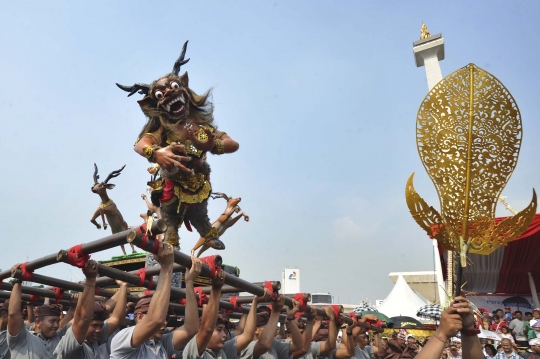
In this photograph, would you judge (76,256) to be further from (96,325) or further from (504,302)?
(504,302)

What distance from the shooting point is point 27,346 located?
408 cm

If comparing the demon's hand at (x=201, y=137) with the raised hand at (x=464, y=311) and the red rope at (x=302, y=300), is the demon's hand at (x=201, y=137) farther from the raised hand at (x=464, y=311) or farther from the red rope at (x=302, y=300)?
the raised hand at (x=464, y=311)

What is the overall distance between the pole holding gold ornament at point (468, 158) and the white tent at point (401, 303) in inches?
611

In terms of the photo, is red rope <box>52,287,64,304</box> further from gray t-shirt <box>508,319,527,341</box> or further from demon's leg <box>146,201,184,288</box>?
gray t-shirt <box>508,319,527,341</box>

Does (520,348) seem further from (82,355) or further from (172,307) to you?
(82,355)

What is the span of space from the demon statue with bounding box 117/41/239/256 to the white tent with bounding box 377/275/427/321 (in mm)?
14199

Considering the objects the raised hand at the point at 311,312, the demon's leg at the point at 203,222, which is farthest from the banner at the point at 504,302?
the demon's leg at the point at 203,222

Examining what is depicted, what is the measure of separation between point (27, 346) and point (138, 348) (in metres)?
1.30

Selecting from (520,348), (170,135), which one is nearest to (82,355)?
(170,135)

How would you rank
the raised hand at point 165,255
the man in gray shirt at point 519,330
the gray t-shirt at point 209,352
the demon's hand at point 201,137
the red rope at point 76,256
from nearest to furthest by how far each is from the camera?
1. the raised hand at point 165,255
2. the red rope at point 76,256
3. the gray t-shirt at point 209,352
4. the demon's hand at point 201,137
5. the man in gray shirt at point 519,330

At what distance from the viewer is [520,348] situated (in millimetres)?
10828

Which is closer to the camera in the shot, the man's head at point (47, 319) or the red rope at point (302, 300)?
the man's head at point (47, 319)

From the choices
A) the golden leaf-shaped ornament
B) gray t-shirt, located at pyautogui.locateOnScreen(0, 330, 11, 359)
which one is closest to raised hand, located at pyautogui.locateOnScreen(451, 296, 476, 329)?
the golden leaf-shaped ornament

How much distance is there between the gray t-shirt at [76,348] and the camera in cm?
350
